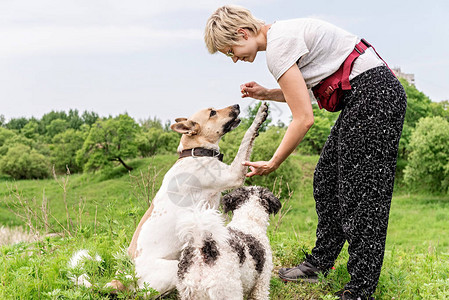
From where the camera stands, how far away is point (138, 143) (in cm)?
2347

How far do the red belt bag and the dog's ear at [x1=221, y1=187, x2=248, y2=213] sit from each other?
1.08 m

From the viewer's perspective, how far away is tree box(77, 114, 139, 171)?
22531 mm

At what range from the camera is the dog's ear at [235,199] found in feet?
12.3

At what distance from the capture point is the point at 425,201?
22.7 metres

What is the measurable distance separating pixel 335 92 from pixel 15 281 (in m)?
3.29

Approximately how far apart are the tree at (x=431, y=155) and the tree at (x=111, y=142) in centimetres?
1481

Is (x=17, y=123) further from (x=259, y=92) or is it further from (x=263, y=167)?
(x=263, y=167)

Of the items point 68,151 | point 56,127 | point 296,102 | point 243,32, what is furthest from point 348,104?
point 56,127

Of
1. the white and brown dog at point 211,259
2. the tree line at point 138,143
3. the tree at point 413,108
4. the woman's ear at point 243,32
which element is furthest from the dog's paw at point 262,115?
the tree at point 413,108

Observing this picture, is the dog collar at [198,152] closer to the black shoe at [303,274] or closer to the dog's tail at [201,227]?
the dog's tail at [201,227]

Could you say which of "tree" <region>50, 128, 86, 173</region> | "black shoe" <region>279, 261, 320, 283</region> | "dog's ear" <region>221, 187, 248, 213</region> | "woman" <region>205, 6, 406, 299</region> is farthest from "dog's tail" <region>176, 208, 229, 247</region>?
"tree" <region>50, 128, 86, 173</region>

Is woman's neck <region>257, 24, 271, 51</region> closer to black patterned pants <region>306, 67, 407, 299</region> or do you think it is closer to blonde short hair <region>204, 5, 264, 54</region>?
blonde short hair <region>204, 5, 264, 54</region>

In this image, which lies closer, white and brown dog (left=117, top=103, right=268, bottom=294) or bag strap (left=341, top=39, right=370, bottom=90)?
bag strap (left=341, top=39, right=370, bottom=90)

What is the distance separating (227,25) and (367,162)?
158cm
